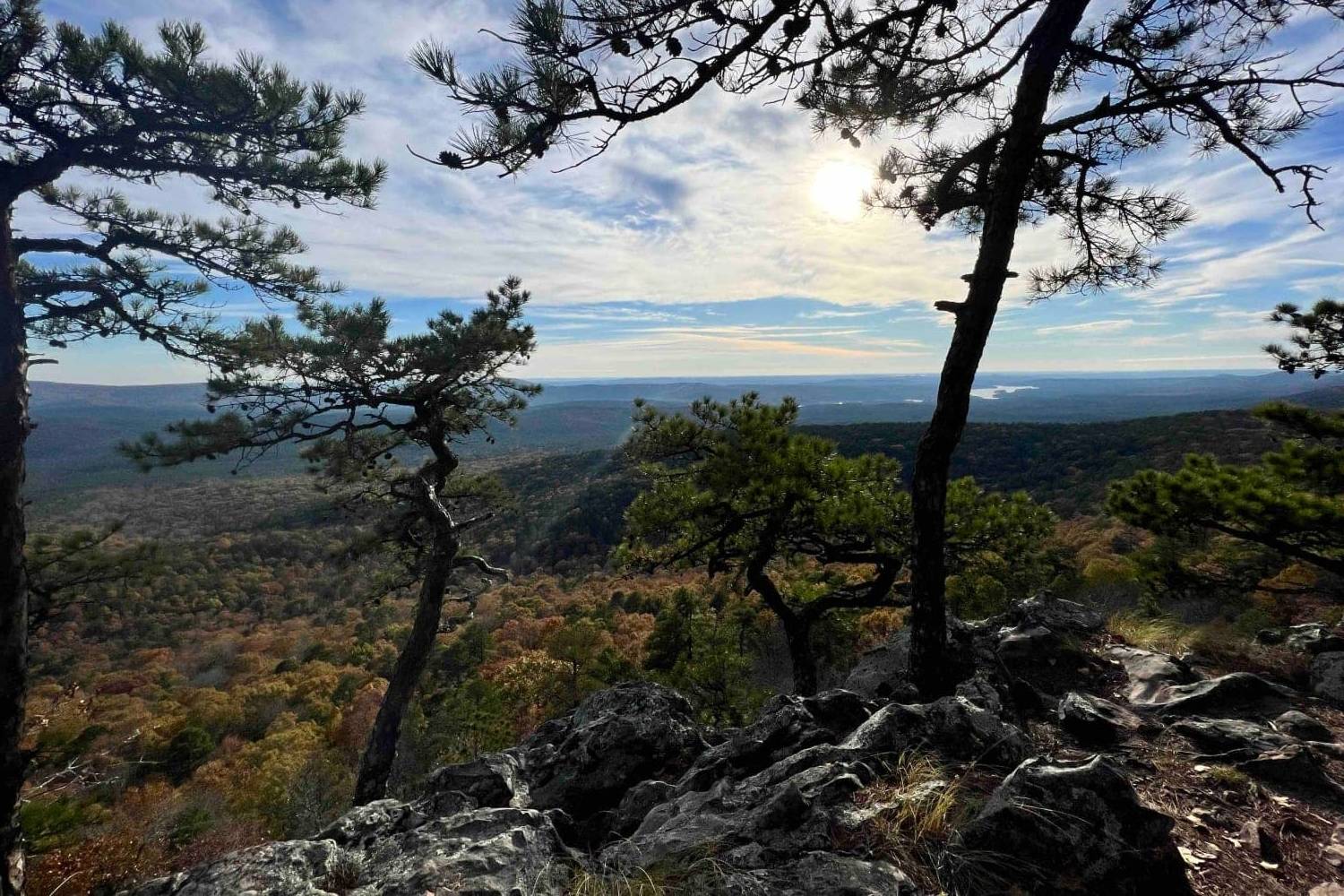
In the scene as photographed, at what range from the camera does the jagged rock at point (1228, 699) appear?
17.2ft

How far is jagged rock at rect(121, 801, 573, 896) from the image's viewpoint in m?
3.11

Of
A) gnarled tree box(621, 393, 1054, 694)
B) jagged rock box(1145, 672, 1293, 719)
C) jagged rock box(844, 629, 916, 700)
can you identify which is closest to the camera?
jagged rock box(1145, 672, 1293, 719)

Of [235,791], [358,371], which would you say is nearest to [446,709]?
[235,791]

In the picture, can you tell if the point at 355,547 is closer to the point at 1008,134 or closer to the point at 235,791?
the point at 1008,134

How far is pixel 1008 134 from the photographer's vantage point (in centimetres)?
465

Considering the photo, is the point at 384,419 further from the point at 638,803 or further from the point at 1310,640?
the point at 1310,640

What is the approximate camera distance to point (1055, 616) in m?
7.97

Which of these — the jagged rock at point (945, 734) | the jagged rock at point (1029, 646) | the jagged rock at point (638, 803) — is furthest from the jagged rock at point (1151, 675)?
the jagged rock at point (638, 803)

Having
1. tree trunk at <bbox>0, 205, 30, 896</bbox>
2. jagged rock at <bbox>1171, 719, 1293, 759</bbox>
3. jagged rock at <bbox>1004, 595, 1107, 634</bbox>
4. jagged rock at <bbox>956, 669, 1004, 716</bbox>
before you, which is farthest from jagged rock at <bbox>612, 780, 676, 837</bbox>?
jagged rock at <bbox>1004, 595, 1107, 634</bbox>

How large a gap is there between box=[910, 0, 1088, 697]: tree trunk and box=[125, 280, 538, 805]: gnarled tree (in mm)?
7172

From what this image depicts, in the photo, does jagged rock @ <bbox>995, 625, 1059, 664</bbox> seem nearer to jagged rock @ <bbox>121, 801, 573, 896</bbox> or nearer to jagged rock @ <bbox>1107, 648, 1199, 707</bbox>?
jagged rock @ <bbox>1107, 648, 1199, 707</bbox>

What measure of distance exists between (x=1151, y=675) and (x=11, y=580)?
38.1ft

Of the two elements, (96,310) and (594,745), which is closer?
(594,745)

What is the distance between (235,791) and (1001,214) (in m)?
34.7
